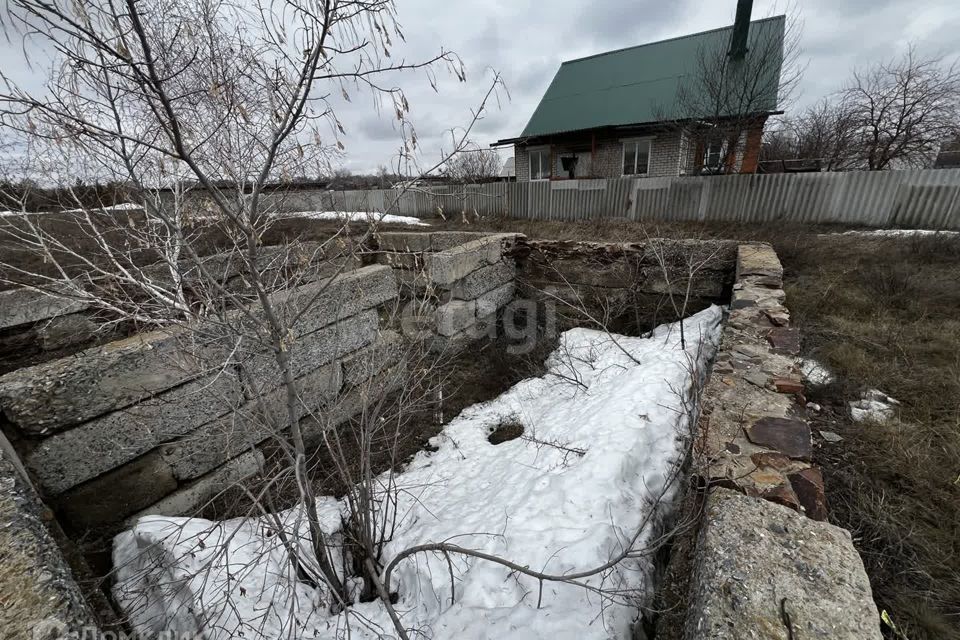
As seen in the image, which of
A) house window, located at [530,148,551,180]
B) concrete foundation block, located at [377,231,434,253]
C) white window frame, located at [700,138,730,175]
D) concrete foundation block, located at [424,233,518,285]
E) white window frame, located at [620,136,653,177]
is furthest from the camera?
house window, located at [530,148,551,180]

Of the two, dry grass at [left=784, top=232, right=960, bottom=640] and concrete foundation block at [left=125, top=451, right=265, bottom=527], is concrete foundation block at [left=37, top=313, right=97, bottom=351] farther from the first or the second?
dry grass at [left=784, top=232, right=960, bottom=640]

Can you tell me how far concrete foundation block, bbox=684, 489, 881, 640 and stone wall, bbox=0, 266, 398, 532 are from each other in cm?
186

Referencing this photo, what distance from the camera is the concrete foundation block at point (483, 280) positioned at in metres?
5.03

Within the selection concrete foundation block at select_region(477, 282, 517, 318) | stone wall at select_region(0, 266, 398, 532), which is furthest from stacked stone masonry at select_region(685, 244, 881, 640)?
concrete foundation block at select_region(477, 282, 517, 318)

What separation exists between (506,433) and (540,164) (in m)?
14.2

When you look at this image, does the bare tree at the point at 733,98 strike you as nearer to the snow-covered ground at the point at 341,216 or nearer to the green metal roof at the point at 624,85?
the green metal roof at the point at 624,85

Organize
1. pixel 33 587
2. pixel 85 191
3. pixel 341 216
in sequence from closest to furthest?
pixel 33 587 < pixel 85 191 < pixel 341 216

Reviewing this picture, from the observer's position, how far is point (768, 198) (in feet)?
26.9

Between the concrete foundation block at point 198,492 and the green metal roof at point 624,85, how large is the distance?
12.6 m

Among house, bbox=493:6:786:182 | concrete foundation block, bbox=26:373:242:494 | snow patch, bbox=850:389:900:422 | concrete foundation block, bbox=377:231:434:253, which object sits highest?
house, bbox=493:6:786:182

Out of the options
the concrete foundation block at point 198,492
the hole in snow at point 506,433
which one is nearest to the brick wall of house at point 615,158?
the hole in snow at point 506,433

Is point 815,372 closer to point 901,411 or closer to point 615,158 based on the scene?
point 901,411

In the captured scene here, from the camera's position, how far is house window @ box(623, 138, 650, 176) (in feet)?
42.7

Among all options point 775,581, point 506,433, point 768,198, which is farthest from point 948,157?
point 775,581
